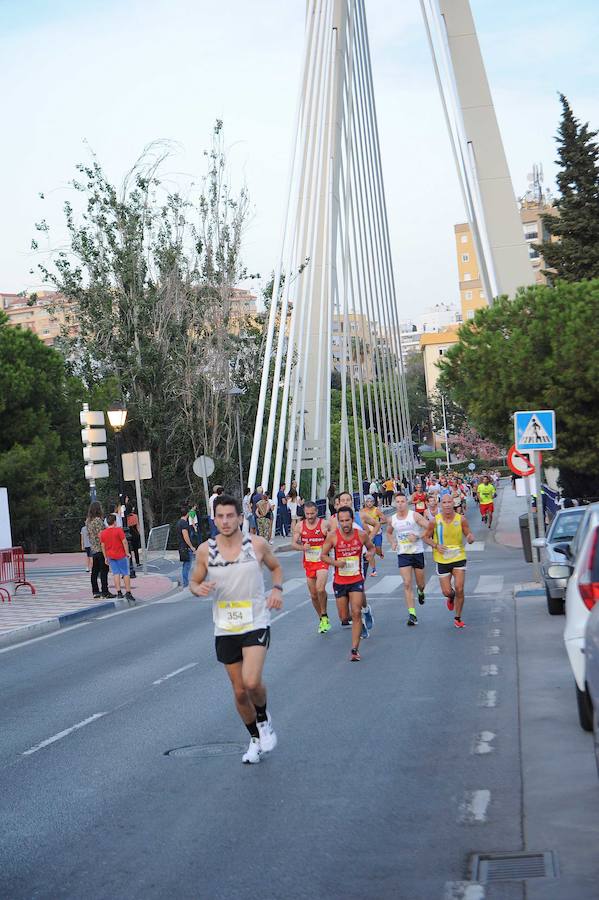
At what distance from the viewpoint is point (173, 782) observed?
8.78 metres

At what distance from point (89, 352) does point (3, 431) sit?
424 cm

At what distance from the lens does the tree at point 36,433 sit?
47281 mm

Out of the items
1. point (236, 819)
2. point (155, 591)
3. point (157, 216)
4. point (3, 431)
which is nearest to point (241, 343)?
point (157, 216)

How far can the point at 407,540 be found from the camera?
17859 millimetres

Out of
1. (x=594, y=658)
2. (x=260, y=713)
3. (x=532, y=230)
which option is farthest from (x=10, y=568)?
(x=532, y=230)

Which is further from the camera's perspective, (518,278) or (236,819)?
(518,278)

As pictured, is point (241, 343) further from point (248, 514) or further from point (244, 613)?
point (244, 613)

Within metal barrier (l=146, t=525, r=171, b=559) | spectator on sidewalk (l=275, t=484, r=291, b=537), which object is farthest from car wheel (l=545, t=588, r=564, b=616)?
spectator on sidewalk (l=275, t=484, r=291, b=537)

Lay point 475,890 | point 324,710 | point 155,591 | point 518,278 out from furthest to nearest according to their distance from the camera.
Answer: point 518,278
point 155,591
point 324,710
point 475,890

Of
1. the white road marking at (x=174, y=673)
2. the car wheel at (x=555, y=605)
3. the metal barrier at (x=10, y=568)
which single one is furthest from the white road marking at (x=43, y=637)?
the car wheel at (x=555, y=605)

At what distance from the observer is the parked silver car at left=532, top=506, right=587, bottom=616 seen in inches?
687

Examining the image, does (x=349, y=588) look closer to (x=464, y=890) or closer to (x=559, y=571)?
(x=559, y=571)

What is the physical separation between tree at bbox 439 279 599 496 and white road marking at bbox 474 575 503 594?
46.9ft

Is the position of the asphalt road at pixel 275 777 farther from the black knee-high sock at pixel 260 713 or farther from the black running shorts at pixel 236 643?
the black running shorts at pixel 236 643
